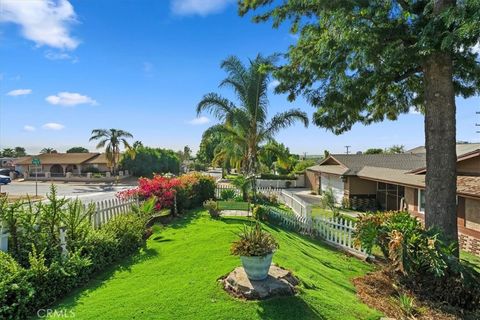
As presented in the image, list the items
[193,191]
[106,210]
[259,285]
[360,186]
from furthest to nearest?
[360,186]
[193,191]
[106,210]
[259,285]

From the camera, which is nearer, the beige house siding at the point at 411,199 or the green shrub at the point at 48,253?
the green shrub at the point at 48,253

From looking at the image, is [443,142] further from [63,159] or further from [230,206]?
[63,159]

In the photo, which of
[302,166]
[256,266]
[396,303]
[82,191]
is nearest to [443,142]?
[396,303]

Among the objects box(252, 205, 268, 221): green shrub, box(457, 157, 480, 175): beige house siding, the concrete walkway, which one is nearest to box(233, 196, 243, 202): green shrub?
the concrete walkway

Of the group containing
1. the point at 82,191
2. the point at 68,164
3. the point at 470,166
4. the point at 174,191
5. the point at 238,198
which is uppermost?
the point at 68,164

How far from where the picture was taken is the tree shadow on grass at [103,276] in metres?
4.86

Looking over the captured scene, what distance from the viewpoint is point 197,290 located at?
4848mm

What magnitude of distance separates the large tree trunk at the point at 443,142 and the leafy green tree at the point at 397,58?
0.06 feet

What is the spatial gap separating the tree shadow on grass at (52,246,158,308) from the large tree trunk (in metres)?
6.77

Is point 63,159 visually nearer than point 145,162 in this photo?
No

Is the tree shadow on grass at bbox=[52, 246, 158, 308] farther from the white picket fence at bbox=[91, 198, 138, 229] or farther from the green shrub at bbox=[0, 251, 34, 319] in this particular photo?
the white picket fence at bbox=[91, 198, 138, 229]

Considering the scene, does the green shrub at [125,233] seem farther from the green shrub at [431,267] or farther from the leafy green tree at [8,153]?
the leafy green tree at [8,153]

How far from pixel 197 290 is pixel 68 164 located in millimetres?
48803

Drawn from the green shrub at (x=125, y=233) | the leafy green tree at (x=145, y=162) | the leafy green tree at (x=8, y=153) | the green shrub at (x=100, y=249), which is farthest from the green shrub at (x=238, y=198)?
the leafy green tree at (x=8, y=153)
